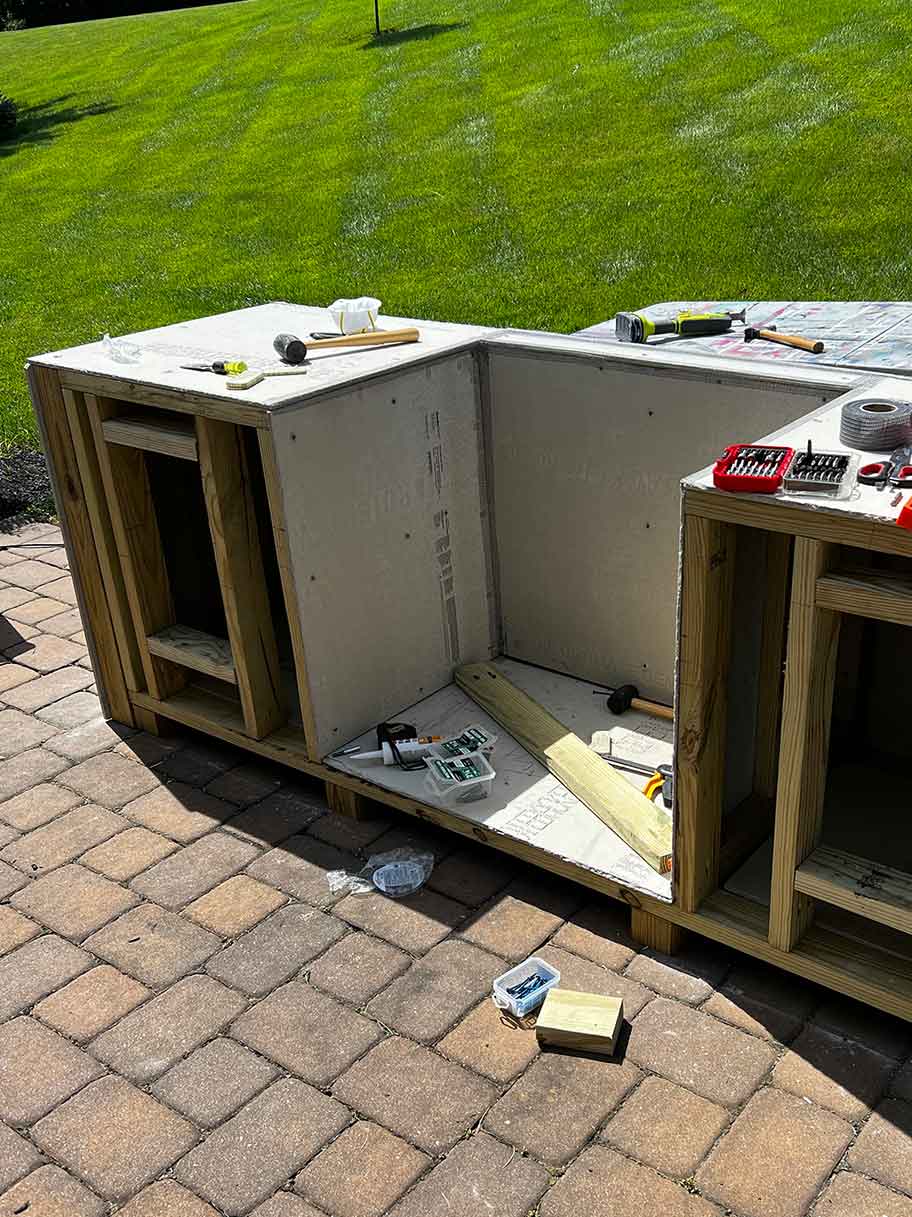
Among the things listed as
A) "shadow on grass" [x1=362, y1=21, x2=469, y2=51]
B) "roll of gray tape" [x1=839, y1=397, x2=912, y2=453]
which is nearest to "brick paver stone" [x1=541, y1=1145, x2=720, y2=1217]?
"roll of gray tape" [x1=839, y1=397, x2=912, y2=453]

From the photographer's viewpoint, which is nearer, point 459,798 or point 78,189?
point 459,798

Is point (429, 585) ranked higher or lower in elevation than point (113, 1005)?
higher

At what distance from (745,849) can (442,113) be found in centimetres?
1311

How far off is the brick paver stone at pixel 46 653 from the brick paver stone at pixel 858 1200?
3.83 m

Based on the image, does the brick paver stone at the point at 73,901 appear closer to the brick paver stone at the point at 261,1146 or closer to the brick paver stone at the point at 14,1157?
the brick paver stone at the point at 14,1157

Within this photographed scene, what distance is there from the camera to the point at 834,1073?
2803 mm

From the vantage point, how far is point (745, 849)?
10.7ft

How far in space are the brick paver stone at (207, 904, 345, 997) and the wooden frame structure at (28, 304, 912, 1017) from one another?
479 millimetres

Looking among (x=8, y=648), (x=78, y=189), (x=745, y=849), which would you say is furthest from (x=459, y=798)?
(x=78, y=189)

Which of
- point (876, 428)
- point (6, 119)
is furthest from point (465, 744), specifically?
point (6, 119)

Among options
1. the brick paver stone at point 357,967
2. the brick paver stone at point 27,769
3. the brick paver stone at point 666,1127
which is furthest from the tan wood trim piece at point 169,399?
the brick paver stone at point 666,1127

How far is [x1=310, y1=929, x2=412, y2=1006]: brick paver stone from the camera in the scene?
3.17 meters

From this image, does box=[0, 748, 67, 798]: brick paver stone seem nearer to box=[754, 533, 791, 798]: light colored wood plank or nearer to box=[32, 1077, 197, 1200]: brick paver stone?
box=[32, 1077, 197, 1200]: brick paver stone

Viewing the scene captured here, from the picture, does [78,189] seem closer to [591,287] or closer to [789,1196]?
[591,287]
